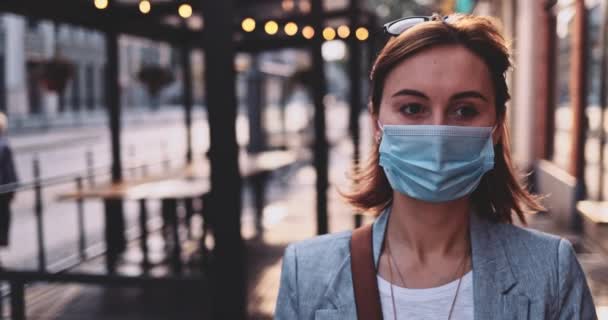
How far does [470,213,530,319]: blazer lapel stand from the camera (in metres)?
1.65

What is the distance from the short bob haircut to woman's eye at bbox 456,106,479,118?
10cm

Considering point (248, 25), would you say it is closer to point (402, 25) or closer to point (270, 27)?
point (270, 27)

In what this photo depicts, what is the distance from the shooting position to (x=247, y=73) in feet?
44.6

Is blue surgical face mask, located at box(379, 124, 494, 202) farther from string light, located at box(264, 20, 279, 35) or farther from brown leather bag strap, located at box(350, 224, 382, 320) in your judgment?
string light, located at box(264, 20, 279, 35)

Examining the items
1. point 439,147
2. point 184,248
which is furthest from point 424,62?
point 184,248

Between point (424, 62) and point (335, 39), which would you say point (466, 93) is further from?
point (335, 39)

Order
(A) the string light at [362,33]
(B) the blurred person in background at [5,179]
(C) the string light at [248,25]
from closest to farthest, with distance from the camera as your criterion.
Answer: (C) the string light at [248,25] < (A) the string light at [362,33] < (B) the blurred person in background at [5,179]

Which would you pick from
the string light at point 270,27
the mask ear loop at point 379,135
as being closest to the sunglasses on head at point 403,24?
the mask ear loop at point 379,135

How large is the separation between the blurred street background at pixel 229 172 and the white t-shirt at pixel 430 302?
790 mm

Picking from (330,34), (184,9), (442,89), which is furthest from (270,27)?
(442,89)

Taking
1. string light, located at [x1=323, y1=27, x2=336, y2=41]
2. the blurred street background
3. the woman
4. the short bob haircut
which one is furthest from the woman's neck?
string light, located at [x1=323, y1=27, x2=336, y2=41]

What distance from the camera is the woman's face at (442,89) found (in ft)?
5.50

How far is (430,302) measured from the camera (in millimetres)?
1669

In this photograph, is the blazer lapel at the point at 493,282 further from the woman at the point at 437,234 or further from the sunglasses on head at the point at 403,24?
the sunglasses on head at the point at 403,24
